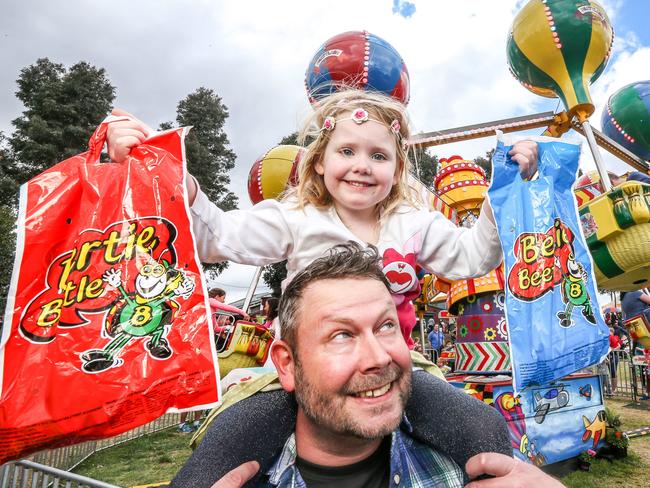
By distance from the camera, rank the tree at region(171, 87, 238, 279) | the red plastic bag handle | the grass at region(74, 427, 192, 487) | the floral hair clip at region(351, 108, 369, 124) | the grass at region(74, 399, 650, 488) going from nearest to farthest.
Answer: the red plastic bag handle → the floral hair clip at region(351, 108, 369, 124) → the grass at region(74, 399, 650, 488) → the grass at region(74, 427, 192, 487) → the tree at region(171, 87, 238, 279)

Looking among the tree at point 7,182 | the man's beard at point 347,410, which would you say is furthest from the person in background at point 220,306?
the tree at point 7,182

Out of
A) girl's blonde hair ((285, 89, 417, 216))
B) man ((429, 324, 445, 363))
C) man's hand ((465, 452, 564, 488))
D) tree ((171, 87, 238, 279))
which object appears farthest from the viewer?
tree ((171, 87, 238, 279))

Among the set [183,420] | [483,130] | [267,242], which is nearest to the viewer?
[267,242]

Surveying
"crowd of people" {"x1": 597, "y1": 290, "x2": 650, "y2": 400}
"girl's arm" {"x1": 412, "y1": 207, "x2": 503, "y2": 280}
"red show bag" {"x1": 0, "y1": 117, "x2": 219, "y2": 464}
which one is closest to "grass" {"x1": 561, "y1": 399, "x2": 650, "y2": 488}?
"crowd of people" {"x1": 597, "y1": 290, "x2": 650, "y2": 400}

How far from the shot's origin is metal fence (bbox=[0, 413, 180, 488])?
2329 mm

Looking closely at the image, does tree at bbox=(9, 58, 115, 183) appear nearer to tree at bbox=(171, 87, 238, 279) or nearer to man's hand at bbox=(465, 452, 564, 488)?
tree at bbox=(171, 87, 238, 279)

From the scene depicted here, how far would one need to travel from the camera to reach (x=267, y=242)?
1.94 meters

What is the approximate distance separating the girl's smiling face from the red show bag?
2.19ft

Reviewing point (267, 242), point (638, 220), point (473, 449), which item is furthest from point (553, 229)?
point (638, 220)

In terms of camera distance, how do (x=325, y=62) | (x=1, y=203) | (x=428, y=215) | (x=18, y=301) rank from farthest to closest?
(x=1, y=203), (x=325, y=62), (x=428, y=215), (x=18, y=301)

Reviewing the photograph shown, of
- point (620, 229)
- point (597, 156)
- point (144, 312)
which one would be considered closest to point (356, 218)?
point (144, 312)

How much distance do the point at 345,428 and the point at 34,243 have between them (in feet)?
3.74

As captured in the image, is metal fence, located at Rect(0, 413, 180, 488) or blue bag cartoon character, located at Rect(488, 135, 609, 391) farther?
metal fence, located at Rect(0, 413, 180, 488)

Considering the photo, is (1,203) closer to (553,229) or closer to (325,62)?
(325,62)
